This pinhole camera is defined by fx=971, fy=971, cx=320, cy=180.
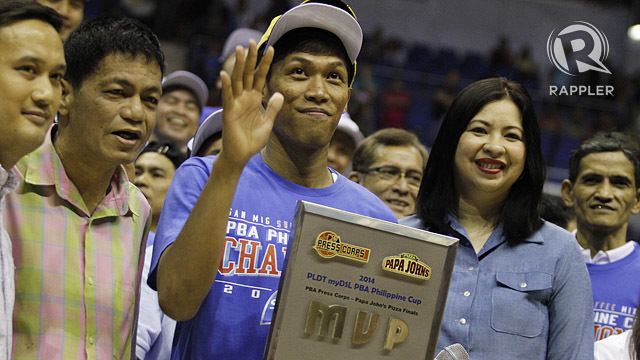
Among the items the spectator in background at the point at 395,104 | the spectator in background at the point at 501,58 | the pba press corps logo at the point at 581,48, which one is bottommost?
the pba press corps logo at the point at 581,48

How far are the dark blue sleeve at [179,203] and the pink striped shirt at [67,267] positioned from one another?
150mm

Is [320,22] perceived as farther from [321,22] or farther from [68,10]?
[68,10]

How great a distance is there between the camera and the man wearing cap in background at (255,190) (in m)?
2.40

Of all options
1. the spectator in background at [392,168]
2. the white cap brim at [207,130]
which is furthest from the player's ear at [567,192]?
the white cap brim at [207,130]

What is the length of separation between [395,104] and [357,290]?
9717mm

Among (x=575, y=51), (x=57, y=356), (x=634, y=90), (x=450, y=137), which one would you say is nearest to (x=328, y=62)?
(x=450, y=137)

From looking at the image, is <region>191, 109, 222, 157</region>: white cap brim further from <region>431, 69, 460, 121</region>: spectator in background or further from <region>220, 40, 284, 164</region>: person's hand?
<region>431, 69, 460, 121</region>: spectator in background

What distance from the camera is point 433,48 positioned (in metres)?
15.2

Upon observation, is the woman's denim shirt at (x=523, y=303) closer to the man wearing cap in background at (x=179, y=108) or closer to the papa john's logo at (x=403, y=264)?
the papa john's logo at (x=403, y=264)

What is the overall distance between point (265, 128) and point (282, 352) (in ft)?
1.84

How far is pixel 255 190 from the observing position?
2.83 meters

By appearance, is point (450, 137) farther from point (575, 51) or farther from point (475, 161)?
point (575, 51)

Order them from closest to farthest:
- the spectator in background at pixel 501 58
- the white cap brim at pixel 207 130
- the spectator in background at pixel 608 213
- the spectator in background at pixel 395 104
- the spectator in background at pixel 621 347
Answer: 1. the spectator in background at pixel 621 347
2. the white cap brim at pixel 207 130
3. the spectator in background at pixel 608 213
4. the spectator in background at pixel 395 104
5. the spectator in background at pixel 501 58

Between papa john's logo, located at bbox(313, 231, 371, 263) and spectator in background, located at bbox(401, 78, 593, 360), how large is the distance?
2.25 ft
